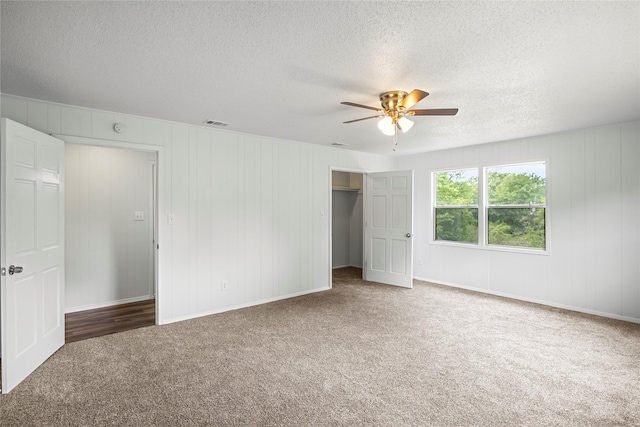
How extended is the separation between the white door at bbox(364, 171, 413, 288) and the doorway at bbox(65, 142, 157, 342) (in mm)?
3602

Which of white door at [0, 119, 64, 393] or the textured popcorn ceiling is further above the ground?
the textured popcorn ceiling

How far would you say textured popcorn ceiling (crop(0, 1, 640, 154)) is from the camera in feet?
6.07

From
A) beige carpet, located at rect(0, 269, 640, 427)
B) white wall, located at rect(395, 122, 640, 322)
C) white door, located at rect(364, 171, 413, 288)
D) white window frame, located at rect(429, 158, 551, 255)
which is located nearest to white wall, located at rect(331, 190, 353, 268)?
white door, located at rect(364, 171, 413, 288)

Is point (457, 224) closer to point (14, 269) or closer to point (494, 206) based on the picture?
point (494, 206)

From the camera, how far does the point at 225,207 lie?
15.0 feet

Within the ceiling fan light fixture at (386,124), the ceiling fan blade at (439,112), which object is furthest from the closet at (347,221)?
the ceiling fan blade at (439,112)

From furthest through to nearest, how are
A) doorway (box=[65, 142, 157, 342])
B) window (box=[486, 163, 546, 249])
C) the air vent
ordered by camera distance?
window (box=[486, 163, 546, 249]), doorway (box=[65, 142, 157, 342]), the air vent

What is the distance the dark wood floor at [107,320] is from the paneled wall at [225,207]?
16.4 inches

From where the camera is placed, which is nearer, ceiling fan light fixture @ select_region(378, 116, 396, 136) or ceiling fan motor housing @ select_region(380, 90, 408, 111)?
ceiling fan motor housing @ select_region(380, 90, 408, 111)

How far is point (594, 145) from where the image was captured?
172 inches

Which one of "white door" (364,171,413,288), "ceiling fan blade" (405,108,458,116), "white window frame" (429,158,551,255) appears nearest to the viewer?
"ceiling fan blade" (405,108,458,116)

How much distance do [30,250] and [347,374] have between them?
2794mm

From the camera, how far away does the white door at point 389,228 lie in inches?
229

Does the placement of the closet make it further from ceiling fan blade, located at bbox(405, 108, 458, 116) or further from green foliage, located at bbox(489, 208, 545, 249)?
ceiling fan blade, located at bbox(405, 108, 458, 116)
